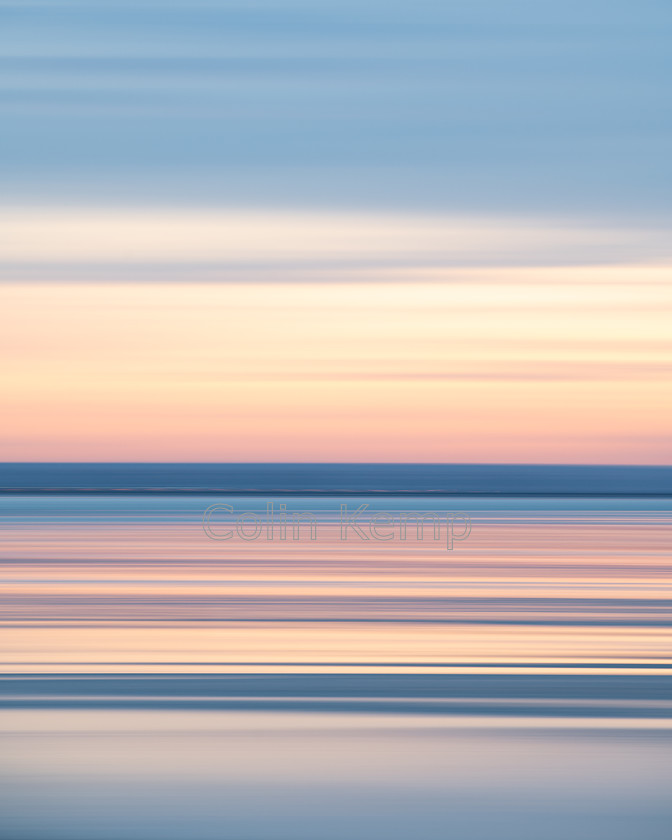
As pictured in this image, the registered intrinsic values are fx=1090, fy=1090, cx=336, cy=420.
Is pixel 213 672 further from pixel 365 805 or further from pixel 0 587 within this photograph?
pixel 0 587

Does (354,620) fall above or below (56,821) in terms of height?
above

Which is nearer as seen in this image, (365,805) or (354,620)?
(365,805)

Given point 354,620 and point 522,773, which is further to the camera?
point 354,620

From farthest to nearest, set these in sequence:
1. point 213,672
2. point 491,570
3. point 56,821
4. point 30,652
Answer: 1. point 491,570
2. point 30,652
3. point 213,672
4. point 56,821

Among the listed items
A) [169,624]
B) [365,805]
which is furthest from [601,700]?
[169,624]

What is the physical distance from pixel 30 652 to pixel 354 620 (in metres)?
2.16

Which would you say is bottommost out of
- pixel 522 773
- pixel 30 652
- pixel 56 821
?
pixel 56 821

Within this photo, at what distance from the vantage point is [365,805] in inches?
151

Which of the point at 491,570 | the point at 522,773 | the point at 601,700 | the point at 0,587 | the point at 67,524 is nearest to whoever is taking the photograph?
the point at 522,773

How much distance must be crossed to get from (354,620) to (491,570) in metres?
2.83

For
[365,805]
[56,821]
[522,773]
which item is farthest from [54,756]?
[522,773]

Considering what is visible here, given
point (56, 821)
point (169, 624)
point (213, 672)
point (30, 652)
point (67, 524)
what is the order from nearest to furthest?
point (56, 821) < point (213, 672) < point (30, 652) < point (169, 624) < point (67, 524)

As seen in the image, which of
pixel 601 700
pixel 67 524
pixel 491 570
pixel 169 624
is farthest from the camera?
pixel 67 524

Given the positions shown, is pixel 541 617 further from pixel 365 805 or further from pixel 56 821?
pixel 56 821
